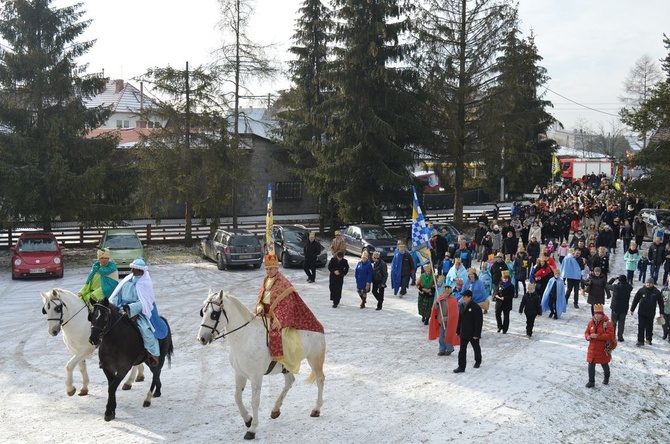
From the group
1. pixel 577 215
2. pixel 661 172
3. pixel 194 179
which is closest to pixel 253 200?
pixel 194 179

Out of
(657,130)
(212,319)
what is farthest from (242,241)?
(657,130)

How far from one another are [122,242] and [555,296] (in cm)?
1652

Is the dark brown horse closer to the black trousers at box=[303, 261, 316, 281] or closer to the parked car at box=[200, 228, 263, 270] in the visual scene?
the black trousers at box=[303, 261, 316, 281]

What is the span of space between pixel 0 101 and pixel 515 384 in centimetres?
2425

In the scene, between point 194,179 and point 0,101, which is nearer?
point 0,101

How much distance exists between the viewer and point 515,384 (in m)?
13.0

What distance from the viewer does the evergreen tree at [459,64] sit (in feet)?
112

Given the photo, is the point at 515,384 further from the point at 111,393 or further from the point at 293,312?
the point at 111,393

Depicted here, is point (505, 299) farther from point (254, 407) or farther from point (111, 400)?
point (111, 400)

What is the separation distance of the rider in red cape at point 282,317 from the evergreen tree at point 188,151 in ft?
69.2

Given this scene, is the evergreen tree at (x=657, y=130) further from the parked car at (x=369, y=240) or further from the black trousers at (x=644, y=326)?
the black trousers at (x=644, y=326)

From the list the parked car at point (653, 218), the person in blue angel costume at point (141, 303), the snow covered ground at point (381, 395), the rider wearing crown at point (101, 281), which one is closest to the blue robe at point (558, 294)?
the snow covered ground at point (381, 395)

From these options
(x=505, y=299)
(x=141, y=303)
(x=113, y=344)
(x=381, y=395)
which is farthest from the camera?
(x=505, y=299)

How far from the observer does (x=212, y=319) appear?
10008 millimetres
